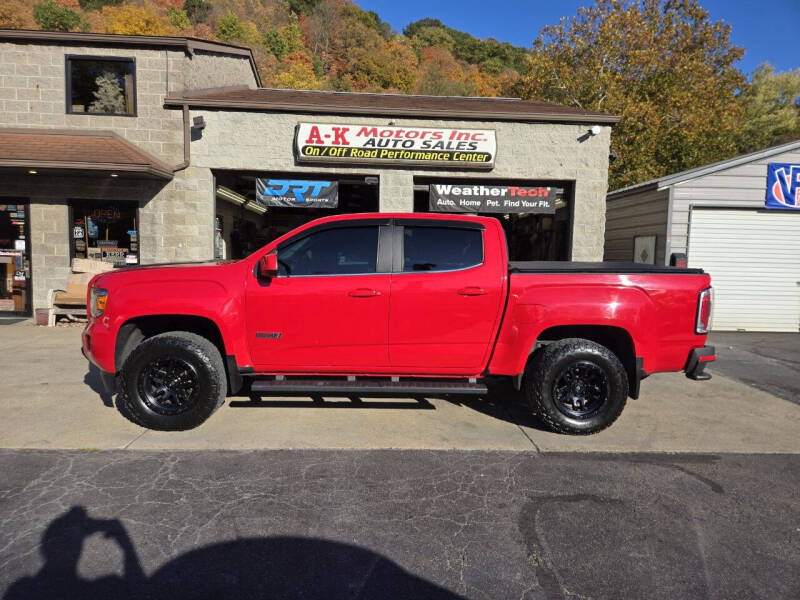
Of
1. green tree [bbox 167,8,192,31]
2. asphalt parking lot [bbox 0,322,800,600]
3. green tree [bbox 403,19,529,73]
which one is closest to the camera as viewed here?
asphalt parking lot [bbox 0,322,800,600]

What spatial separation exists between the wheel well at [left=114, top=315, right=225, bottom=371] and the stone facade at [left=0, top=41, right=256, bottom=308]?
5974 millimetres

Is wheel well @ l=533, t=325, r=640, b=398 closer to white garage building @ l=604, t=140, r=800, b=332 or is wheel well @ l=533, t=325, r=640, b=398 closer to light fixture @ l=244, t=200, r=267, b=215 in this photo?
white garage building @ l=604, t=140, r=800, b=332

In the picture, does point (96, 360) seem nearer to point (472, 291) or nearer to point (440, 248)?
point (440, 248)

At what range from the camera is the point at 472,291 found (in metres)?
4.30

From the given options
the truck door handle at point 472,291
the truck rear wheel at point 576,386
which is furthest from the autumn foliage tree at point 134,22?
the truck rear wheel at point 576,386

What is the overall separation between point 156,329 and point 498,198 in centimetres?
776

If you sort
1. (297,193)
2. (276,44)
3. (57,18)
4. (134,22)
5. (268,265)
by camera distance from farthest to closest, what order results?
(276,44)
(57,18)
(134,22)
(297,193)
(268,265)

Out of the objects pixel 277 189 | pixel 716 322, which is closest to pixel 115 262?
pixel 277 189

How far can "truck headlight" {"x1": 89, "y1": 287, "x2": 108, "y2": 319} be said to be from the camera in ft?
14.4

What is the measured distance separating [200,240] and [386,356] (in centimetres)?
728

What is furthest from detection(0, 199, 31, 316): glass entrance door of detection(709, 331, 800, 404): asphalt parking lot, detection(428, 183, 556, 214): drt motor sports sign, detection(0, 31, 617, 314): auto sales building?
detection(709, 331, 800, 404): asphalt parking lot

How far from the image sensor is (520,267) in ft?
15.1

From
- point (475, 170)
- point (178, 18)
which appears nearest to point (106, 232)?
point (475, 170)

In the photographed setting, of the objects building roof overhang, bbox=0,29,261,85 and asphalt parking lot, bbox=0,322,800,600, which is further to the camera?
building roof overhang, bbox=0,29,261,85
